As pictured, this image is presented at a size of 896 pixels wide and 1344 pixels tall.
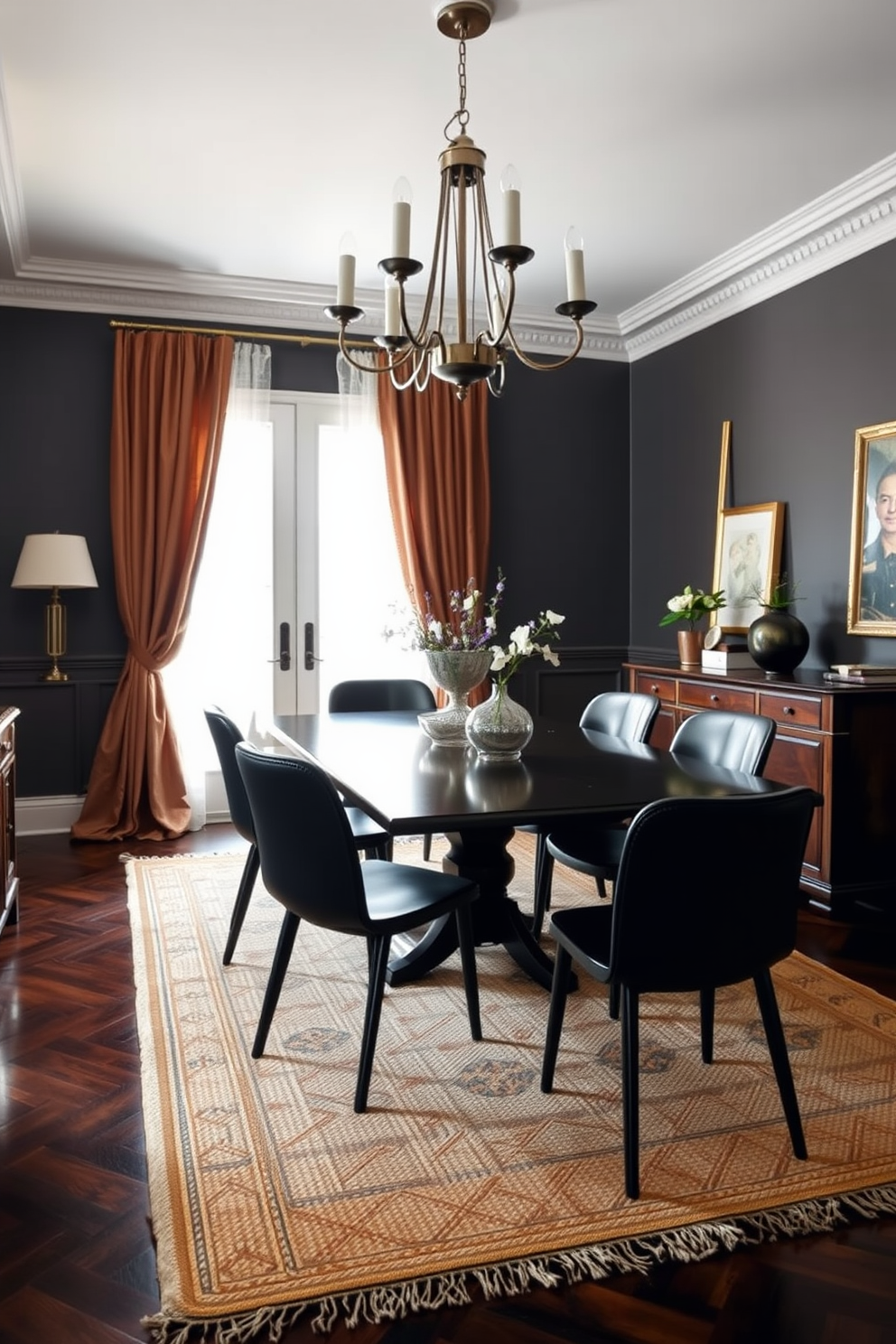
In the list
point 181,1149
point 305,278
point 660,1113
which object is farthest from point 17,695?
point 660,1113

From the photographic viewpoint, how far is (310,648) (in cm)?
544

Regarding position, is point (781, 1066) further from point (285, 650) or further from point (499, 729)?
point (285, 650)

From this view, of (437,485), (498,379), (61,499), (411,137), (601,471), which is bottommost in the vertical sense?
(61,499)

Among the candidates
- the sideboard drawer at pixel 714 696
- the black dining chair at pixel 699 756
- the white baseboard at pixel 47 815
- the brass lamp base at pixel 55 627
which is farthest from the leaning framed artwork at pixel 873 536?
the white baseboard at pixel 47 815

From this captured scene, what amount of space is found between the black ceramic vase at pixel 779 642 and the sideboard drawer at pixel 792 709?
0.80ft

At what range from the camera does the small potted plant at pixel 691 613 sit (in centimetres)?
477

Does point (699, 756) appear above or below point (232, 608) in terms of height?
below

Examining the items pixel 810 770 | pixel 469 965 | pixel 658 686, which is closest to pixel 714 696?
pixel 658 686

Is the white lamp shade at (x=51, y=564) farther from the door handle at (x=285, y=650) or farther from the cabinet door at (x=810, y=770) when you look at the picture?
the cabinet door at (x=810, y=770)

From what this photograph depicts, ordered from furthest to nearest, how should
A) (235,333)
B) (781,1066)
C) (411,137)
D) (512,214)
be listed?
(235,333)
(411,137)
(512,214)
(781,1066)

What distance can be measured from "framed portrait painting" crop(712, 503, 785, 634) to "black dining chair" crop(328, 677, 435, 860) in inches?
65.3

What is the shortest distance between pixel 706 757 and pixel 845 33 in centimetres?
217

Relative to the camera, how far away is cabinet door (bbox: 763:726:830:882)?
3650mm

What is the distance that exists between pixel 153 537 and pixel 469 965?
3234mm
